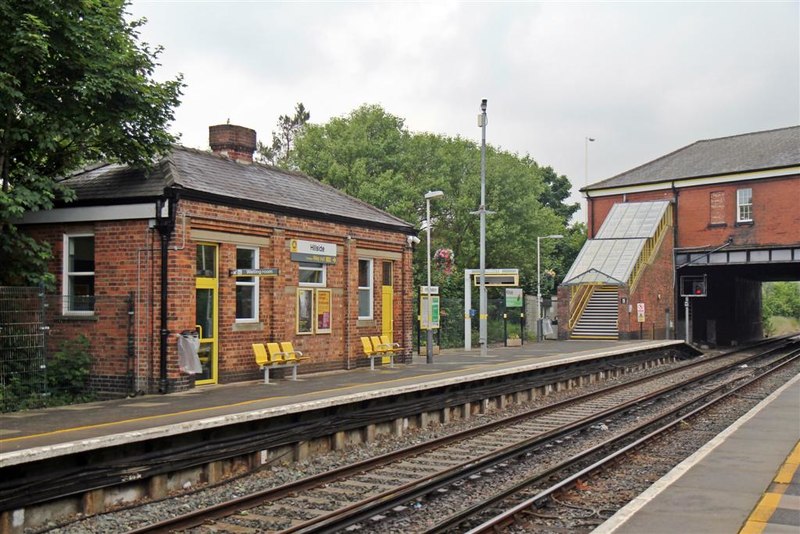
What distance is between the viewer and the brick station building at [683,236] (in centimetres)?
3703

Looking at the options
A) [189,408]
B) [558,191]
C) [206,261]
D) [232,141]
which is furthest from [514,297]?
[558,191]

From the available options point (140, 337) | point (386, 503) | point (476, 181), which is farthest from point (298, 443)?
point (476, 181)

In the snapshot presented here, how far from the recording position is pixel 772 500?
739 cm

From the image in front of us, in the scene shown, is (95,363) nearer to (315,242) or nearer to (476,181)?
(315,242)

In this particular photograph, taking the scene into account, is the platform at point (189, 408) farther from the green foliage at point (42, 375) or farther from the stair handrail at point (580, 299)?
the stair handrail at point (580, 299)

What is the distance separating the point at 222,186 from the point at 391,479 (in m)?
7.99

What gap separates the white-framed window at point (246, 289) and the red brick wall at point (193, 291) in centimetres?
14

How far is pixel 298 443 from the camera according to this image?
437 inches

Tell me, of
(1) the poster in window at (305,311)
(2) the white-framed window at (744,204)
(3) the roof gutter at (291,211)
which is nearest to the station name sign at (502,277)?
(3) the roof gutter at (291,211)

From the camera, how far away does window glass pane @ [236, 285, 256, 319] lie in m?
15.7

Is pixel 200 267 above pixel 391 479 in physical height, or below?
above

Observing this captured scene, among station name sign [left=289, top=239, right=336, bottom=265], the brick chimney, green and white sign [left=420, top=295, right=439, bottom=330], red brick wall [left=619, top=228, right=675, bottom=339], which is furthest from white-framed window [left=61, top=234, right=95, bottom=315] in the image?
red brick wall [left=619, top=228, right=675, bottom=339]

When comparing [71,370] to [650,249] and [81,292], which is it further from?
[650,249]

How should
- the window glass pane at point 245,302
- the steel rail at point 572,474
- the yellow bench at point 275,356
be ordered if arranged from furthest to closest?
1. the window glass pane at point 245,302
2. the yellow bench at point 275,356
3. the steel rail at point 572,474
